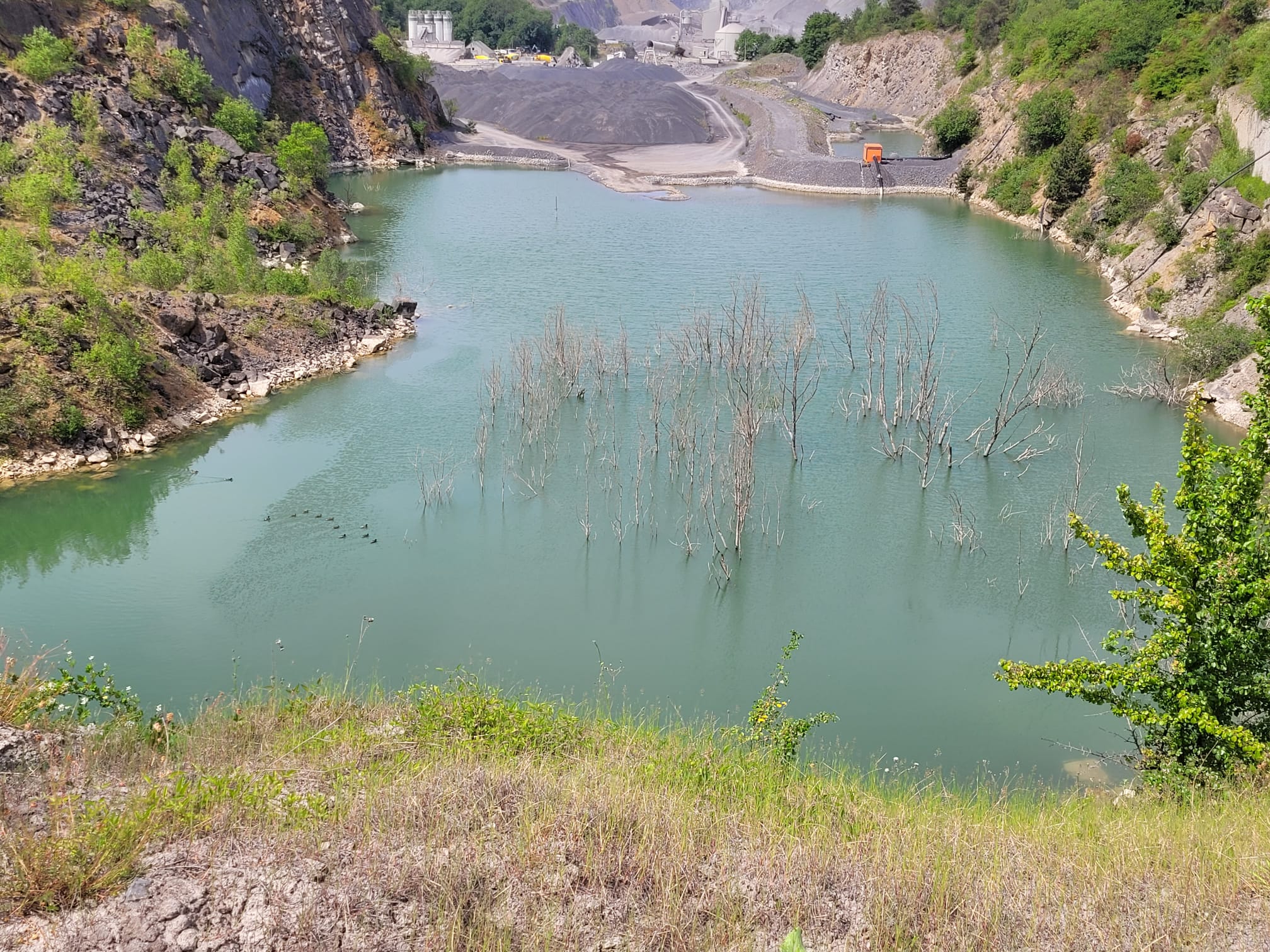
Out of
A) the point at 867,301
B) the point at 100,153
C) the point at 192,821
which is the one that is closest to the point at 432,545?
the point at 192,821

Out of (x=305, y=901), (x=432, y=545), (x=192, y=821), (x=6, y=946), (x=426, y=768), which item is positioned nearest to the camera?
(x=6, y=946)

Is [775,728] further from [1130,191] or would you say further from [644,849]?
[1130,191]

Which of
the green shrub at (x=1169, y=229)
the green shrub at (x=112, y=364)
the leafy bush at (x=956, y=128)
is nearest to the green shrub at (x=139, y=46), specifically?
the green shrub at (x=112, y=364)

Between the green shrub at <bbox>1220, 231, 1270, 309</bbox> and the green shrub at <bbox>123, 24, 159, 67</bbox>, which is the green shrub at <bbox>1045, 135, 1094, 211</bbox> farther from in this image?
the green shrub at <bbox>123, 24, 159, 67</bbox>

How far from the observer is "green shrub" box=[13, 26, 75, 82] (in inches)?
1453

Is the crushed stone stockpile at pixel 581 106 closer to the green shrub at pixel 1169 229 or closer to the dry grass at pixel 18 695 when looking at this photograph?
the green shrub at pixel 1169 229

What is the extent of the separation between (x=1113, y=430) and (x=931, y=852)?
1843 centimetres

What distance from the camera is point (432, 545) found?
19.4m

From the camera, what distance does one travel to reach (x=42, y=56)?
122 feet

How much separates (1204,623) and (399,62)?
68409 millimetres

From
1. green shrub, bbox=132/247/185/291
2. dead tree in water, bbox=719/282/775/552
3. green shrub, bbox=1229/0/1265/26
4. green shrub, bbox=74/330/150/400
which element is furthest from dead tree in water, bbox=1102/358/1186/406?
green shrub, bbox=132/247/185/291

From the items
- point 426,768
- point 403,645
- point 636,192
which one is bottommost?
point 403,645

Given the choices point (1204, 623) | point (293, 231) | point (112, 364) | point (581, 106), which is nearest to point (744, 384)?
point (112, 364)

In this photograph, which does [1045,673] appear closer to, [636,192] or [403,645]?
[403,645]
